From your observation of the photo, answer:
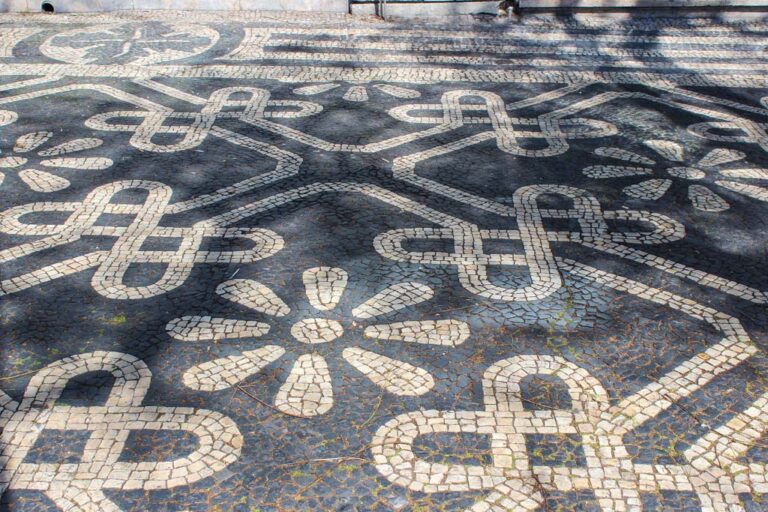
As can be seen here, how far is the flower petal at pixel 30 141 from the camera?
7.26m

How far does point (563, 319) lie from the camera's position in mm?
5098

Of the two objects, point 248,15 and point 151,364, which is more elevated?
point 248,15

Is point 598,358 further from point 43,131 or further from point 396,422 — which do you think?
point 43,131

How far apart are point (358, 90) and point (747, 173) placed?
4.10 m

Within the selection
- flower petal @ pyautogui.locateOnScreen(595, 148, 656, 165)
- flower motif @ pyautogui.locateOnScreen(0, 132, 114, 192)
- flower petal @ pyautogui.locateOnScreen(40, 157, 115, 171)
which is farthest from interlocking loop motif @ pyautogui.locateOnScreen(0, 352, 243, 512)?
flower petal @ pyautogui.locateOnScreen(595, 148, 656, 165)

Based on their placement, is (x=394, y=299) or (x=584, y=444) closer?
(x=584, y=444)

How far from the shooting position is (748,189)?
683cm

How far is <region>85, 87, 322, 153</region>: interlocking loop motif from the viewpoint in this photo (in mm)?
7566

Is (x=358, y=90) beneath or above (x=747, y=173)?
above

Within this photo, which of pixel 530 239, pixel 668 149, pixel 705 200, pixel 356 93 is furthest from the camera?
pixel 356 93

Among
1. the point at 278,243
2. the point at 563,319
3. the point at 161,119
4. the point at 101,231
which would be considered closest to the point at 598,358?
the point at 563,319

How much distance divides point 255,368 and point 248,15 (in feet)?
27.0

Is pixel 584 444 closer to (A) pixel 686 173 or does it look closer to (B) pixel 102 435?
(B) pixel 102 435

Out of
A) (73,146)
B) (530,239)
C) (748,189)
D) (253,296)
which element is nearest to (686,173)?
(748,189)
